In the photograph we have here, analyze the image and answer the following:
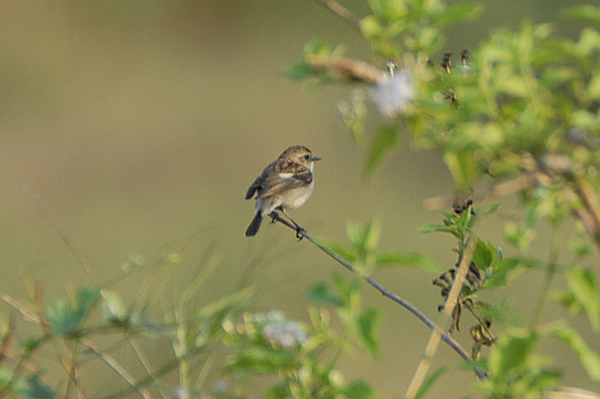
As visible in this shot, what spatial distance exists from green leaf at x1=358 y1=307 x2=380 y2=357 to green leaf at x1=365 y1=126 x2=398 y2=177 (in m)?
0.19

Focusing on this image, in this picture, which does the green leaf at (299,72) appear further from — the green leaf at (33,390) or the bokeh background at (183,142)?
the bokeh background at (183,142)

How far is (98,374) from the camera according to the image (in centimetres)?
732

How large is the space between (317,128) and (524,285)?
181 inches

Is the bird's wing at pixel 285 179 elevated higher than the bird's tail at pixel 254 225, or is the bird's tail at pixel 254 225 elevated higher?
the bird's wing at pixel 285 179

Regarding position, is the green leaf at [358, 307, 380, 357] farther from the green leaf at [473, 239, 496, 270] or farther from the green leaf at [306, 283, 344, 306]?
the green leaf at [473, 239, 496, 270]

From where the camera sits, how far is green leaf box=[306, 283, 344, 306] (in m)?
1.05

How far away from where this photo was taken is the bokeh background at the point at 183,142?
9188 millimetres

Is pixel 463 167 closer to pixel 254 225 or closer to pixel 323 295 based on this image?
pixel 323 295

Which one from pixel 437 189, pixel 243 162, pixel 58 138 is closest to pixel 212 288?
pixel 243 162

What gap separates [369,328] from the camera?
3.23 ft

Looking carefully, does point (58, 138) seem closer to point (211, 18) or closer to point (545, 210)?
point (211, 18)

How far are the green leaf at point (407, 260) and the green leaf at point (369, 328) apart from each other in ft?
0.25

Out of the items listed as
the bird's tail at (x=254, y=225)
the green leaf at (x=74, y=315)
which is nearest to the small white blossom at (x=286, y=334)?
the green leaf at (x=74, y=315)

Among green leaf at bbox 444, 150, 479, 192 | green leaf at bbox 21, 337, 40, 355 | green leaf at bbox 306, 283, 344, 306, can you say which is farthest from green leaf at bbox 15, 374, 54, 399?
green leaf at bbox 444, 150, 479, 192
